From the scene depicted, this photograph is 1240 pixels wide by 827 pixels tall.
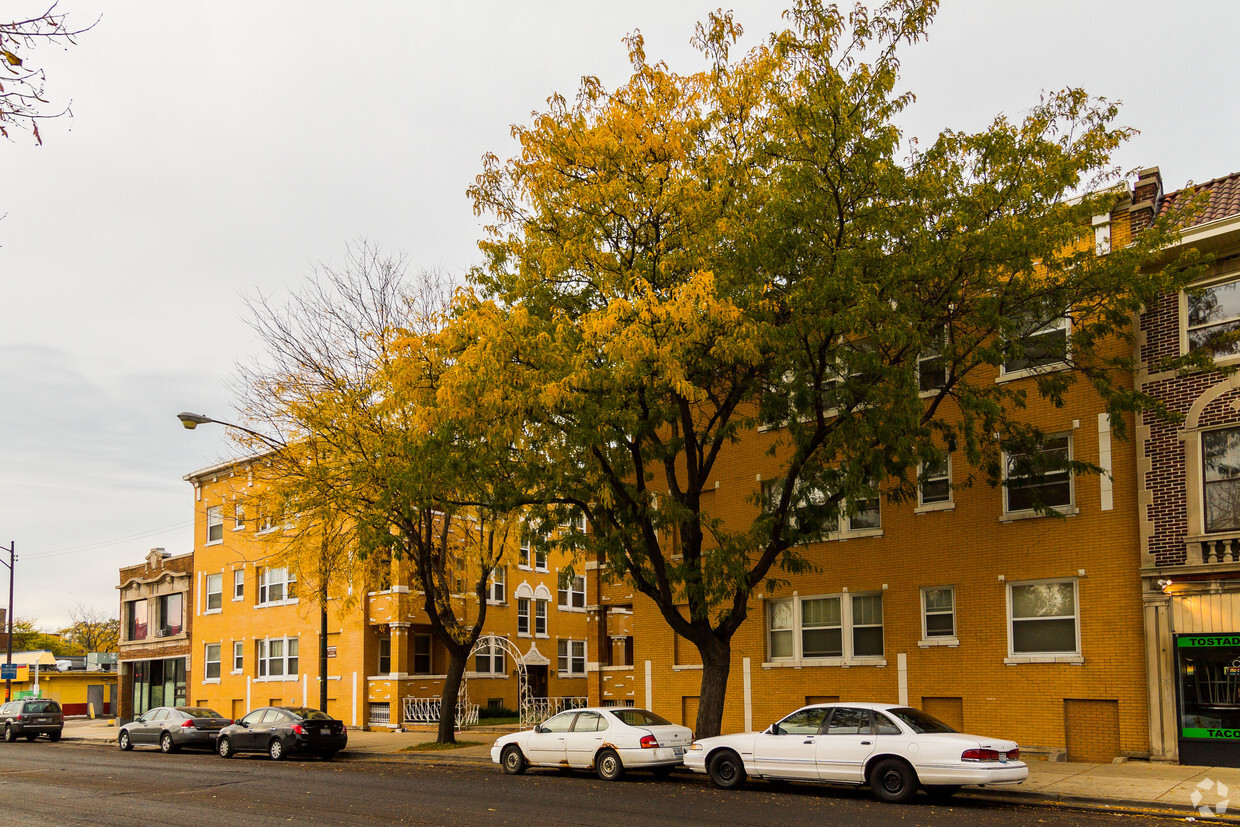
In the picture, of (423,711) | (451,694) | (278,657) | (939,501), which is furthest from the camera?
(278,657)

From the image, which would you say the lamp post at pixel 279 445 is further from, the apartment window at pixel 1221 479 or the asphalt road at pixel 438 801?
the apartment window at pixel 1221 479

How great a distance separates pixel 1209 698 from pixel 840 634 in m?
7.66

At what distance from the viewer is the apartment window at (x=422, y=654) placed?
37375 millimetres

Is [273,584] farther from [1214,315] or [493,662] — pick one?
[1214,315]

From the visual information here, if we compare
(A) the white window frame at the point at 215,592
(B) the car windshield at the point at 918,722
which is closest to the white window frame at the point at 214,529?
(A) the white window frame at the point at 215,592

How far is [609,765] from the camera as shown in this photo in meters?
19.0

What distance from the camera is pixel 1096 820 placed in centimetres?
1357

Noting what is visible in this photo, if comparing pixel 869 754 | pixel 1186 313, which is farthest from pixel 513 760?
pixel 1186 313

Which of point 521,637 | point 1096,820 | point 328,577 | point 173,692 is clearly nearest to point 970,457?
point 1096,820

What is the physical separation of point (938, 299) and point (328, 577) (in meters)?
16.7

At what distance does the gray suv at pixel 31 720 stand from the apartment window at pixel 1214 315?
124ft

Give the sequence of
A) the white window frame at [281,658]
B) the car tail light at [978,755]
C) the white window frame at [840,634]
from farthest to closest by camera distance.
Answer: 1. the white window frame at [281,658]
2. the white window frame at [840,634]
3. the car tail light at [978,755]

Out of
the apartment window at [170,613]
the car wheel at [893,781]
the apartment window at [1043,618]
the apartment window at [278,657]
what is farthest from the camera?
the apartment window at [170,613]

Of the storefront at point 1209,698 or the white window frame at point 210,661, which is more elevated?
the storefront at point 1209,698
